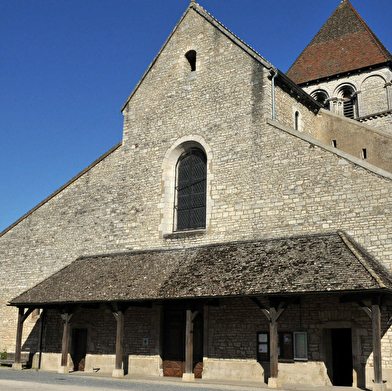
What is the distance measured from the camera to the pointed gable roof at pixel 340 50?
80.1 feet

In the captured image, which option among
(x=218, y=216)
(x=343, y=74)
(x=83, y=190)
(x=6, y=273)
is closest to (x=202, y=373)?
(x=218, y=216)

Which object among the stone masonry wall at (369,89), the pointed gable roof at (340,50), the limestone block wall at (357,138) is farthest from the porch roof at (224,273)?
the pointed gable roof at (340,50)

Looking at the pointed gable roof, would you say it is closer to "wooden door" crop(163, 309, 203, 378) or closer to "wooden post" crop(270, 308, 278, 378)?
"wooden door" crop(163, 309, 203, 378)

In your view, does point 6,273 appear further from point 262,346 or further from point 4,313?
point 262,346

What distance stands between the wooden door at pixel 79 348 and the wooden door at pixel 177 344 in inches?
124

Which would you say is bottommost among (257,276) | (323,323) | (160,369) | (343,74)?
(160,369)

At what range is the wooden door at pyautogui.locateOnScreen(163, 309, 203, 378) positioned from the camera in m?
13.8

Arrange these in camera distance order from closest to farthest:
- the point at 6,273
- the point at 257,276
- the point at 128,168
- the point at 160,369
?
the point at 257,276 → the point at 160,369 → the point at 128,168 → the point at 6,273

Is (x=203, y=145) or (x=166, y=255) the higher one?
(x=203, y=145)

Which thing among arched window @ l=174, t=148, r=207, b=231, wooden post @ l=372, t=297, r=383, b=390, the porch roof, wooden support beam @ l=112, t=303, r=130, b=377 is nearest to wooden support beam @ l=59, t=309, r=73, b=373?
the porch roof

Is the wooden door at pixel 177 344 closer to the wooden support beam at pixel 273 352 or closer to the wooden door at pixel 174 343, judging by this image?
the wooden door at pixel 174 343

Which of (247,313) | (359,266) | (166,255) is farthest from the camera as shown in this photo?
(166,255)

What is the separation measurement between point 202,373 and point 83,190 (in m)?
8.18

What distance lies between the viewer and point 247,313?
13.1 metres
